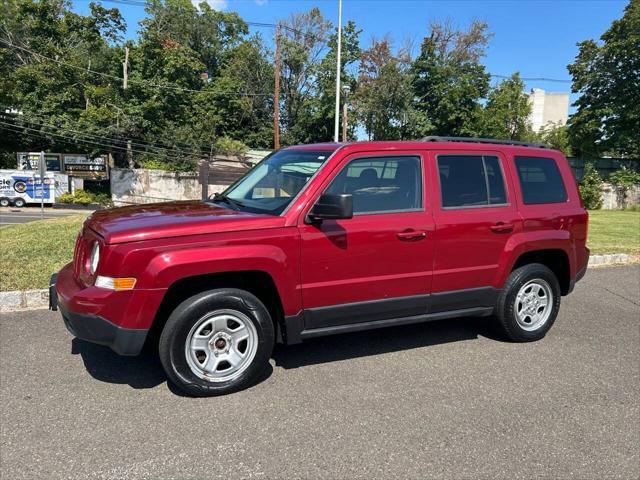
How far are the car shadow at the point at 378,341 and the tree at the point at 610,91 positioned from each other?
33931mm

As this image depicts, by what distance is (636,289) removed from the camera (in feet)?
23.9

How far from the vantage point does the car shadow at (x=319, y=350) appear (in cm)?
386

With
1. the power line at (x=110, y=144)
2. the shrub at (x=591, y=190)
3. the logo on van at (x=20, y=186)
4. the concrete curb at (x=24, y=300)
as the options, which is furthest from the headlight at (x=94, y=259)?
the logo on van at (x=20, y=186)

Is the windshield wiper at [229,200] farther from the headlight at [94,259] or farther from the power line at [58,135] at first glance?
the power line at [58,135]

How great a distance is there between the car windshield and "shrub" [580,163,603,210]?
85.5ft

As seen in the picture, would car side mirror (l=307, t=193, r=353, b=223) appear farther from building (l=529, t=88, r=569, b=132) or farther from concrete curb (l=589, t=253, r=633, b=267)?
building (l=529, t=88, r=569, b=132)

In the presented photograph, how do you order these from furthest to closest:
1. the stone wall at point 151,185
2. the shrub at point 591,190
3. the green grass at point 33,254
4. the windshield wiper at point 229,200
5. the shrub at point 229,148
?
1. the shrub at point 229,148
2. the stone wall at point 151,185
3. the shrub at point 591,190
4. the green grass at point 33,254
5. the windshield wiper at point 229,200

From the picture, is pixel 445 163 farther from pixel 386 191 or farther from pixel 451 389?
pixel 451 389

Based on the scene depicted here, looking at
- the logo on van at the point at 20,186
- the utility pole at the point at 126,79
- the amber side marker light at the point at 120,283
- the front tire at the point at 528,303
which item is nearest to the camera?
the amber side marker light at the point at 120,283

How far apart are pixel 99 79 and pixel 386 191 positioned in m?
36.4

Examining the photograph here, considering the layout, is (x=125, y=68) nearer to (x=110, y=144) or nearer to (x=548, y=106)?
(x=110, y=144)

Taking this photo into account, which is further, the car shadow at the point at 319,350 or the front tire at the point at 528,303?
the front tire at the point at 528,303

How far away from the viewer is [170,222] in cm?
346

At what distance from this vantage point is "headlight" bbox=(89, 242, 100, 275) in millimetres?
3339
